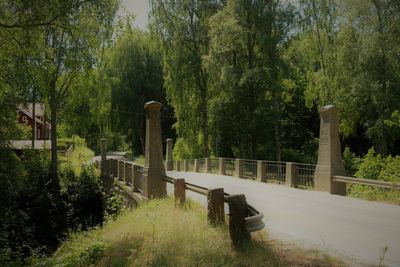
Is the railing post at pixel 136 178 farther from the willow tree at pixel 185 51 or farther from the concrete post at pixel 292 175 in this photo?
the willow tree at pixel 185 51

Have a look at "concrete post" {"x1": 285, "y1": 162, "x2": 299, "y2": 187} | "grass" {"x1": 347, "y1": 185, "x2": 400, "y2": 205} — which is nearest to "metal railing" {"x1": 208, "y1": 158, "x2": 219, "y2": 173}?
"concrete post" {"x1": 285, "y1": 162, "x2": 299, "y2": 187}

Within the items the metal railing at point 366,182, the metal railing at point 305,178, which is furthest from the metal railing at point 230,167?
the metal railing at point 366,182

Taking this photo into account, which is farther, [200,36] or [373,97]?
[200,36]

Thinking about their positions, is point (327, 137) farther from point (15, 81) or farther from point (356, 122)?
point (356, 122)

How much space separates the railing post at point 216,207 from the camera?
8.09 metres

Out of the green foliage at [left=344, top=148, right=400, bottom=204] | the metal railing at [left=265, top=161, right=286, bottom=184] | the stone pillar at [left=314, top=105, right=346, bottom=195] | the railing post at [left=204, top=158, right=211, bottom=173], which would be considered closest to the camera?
the green foliage at [left=344, top=148, right=400, bottom=204]

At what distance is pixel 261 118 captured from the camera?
31.0 m

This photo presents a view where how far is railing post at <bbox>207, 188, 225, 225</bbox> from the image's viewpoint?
8.09 m

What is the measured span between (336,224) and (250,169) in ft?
41.5

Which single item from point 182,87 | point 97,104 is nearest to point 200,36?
point 182,87

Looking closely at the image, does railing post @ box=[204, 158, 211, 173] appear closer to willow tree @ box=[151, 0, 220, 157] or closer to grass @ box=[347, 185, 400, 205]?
willow tree @ box=[151, 0, 220, 157]

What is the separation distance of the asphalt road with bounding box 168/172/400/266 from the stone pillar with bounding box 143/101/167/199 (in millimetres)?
3015

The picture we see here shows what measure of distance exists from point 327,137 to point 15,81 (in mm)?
10051

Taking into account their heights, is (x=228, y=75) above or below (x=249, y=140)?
above
